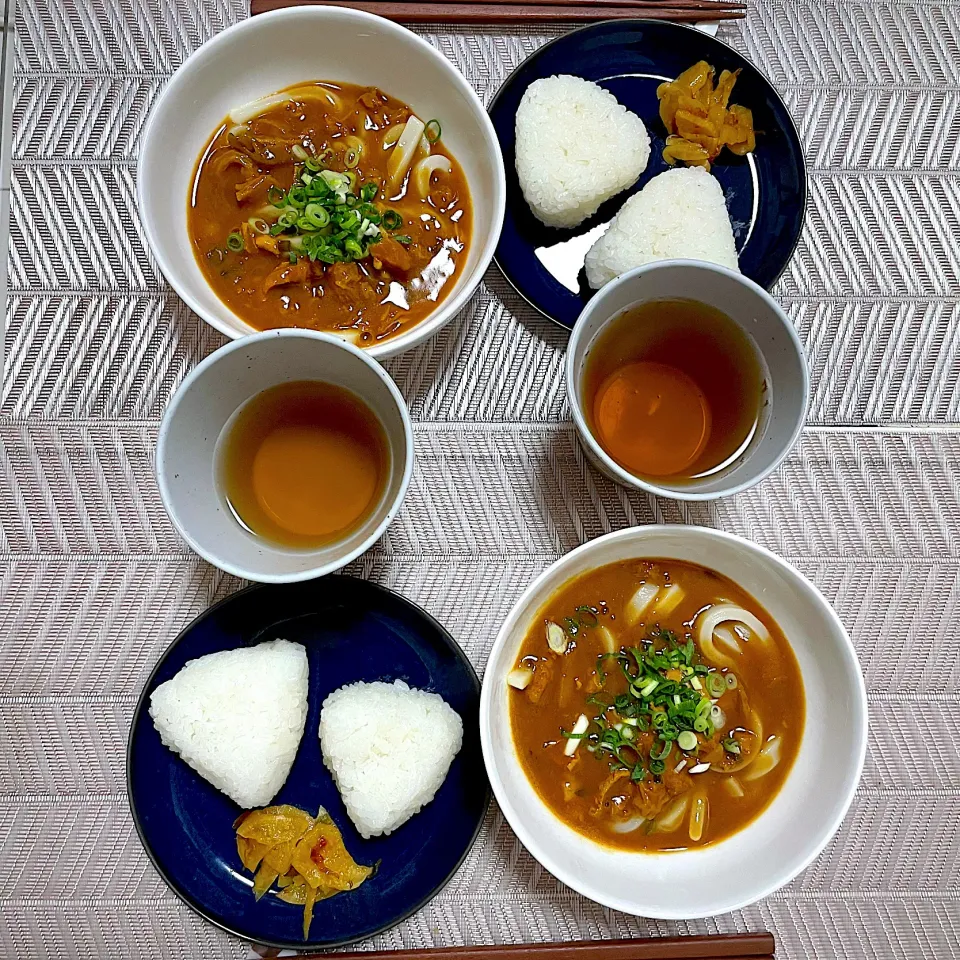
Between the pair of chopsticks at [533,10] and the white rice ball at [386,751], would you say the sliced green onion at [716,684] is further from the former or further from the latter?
the pair of chopsticks at [533,10]

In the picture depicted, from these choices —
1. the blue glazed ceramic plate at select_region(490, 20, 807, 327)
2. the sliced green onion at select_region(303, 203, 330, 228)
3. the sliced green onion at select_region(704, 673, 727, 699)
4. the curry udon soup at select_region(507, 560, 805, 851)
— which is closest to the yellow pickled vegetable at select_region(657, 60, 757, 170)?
the blue glazed ceramic plate at select_region(490, 20, 807, 327)

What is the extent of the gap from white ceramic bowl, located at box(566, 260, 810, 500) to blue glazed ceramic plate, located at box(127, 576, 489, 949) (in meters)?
0.44

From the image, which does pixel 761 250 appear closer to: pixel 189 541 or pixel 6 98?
pixel 189 541

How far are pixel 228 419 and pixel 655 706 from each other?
78 centimetres

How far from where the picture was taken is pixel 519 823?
3.72 ft

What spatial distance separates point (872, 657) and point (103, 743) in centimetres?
137

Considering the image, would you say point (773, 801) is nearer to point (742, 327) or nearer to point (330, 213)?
point (742, 327)

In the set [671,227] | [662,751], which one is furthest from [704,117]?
[662,751]

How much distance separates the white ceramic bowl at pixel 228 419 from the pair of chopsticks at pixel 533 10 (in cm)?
70

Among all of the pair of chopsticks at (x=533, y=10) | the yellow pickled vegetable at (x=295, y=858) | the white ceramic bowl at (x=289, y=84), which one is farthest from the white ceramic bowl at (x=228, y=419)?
the pair of chopsticks at (x=533, y=10)

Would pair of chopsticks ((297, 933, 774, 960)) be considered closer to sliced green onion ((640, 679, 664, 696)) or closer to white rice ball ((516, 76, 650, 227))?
sliced green onion ((640, 679, 664, 696))

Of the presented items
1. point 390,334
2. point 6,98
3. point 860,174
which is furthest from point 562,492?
point 6,98

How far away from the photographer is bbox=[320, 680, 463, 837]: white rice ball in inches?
47.6

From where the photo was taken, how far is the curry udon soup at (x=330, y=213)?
1274 mm
